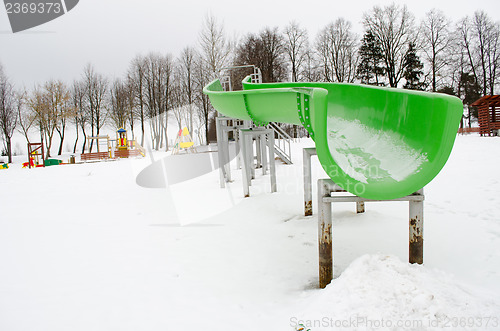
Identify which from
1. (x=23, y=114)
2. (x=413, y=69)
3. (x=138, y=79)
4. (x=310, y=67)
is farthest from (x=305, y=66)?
(x=23, y=114)

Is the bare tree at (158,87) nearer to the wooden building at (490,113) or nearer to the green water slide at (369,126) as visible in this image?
the wooden building at (490,113)

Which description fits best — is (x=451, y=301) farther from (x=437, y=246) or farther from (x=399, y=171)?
(x=437, y=246)

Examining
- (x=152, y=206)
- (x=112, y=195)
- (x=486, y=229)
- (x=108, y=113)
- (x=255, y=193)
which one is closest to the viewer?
(x=486, y=229)

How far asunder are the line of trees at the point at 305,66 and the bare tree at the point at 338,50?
100 millimetres

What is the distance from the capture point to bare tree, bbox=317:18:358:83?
102 feet

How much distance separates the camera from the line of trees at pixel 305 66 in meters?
28.3

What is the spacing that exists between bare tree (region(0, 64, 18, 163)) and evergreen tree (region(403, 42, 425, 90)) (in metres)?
38.1

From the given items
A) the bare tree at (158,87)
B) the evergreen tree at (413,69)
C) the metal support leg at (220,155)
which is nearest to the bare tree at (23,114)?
the bare tree at (158,87)

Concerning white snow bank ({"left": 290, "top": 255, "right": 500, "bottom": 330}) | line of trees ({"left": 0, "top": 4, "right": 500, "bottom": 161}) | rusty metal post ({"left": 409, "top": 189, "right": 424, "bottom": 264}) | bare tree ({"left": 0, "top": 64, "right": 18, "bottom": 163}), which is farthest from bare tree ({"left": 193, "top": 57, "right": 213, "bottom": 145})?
white snow bank ({"left": 290, "top": 255, "right": 500, "bottom": 330})

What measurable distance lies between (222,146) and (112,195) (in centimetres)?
301

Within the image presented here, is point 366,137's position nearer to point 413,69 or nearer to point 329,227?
point 329,227

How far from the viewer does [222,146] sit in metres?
7.74

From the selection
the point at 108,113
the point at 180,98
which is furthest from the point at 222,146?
the point at 108,113

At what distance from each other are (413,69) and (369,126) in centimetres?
3021
